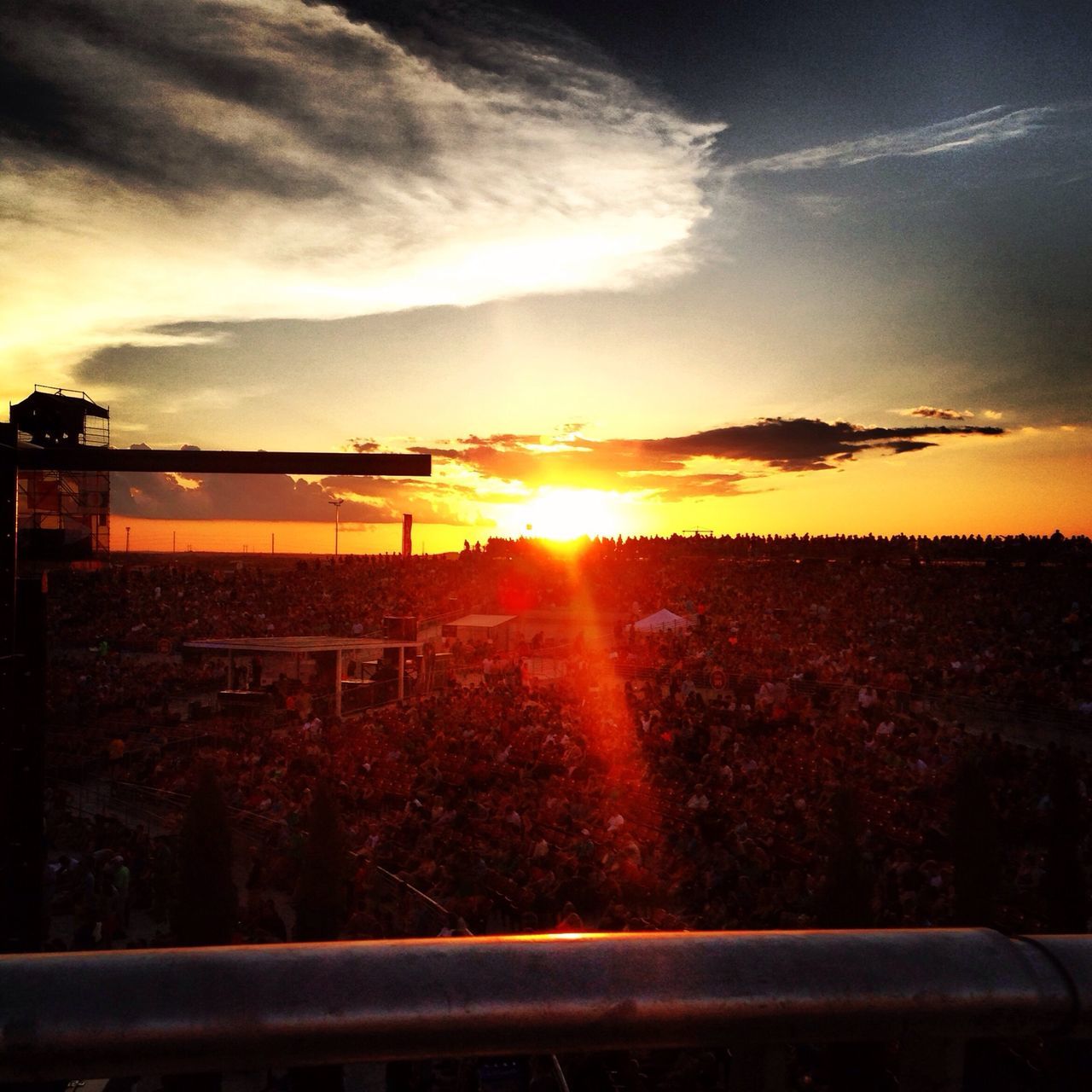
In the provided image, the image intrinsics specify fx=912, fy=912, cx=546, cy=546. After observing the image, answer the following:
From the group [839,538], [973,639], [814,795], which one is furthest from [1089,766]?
[839,538]

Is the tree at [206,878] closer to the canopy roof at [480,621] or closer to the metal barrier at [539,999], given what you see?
the metal barrier at [539,999]

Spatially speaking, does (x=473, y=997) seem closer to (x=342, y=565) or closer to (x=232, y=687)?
(x=232, y=687)

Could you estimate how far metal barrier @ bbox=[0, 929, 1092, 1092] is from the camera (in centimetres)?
96

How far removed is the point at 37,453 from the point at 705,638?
2592cm

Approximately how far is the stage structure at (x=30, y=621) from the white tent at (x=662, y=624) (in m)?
26.3

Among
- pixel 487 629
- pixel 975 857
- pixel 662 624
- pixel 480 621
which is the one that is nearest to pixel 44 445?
pixel 975 857

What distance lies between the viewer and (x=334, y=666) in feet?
72.1

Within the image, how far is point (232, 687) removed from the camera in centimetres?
2288

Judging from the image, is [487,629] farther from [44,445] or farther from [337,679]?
[44,445]

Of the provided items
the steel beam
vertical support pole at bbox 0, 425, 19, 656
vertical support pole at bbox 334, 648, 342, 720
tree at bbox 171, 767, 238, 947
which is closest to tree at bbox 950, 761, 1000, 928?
tree at bbox 171, 767, 238, 947

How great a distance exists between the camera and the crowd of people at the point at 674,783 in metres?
9.33

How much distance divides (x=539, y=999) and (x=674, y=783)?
13.4 m

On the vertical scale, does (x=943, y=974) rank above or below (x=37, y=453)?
below

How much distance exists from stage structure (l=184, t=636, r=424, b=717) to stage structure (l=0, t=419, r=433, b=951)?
17735mm
